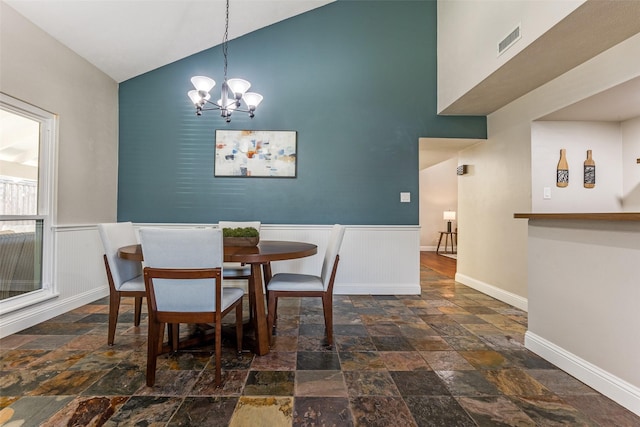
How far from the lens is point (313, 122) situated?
11.7 feet

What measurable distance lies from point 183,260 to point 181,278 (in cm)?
9

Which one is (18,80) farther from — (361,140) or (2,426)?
(361,140)

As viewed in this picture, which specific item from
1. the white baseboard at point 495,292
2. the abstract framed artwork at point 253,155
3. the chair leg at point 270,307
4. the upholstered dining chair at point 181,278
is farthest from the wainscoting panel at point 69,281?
the white baseboard at point 495,292

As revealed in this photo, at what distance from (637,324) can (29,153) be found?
4.37 m

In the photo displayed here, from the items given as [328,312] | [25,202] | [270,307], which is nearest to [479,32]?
[328,312]

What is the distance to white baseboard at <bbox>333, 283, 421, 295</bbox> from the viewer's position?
11.6ft

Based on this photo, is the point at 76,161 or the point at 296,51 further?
the point at 296,51

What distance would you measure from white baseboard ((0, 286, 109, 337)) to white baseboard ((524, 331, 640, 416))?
3.90m

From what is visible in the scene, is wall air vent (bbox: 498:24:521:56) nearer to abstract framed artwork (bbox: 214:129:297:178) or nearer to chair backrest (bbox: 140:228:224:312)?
abstract framed artwork (bbox: 214:129:297:178)

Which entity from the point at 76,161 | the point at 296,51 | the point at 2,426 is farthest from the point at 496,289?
the point at 76,161

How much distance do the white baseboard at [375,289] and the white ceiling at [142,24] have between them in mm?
3333

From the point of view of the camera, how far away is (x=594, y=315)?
1602mm

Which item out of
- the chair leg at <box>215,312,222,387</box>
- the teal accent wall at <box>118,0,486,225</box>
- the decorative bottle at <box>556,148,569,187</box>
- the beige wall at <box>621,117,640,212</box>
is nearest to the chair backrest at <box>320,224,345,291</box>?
the chair leg at <box>215,312,222,387</box>

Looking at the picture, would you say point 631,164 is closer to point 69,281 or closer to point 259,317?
point 259,317
